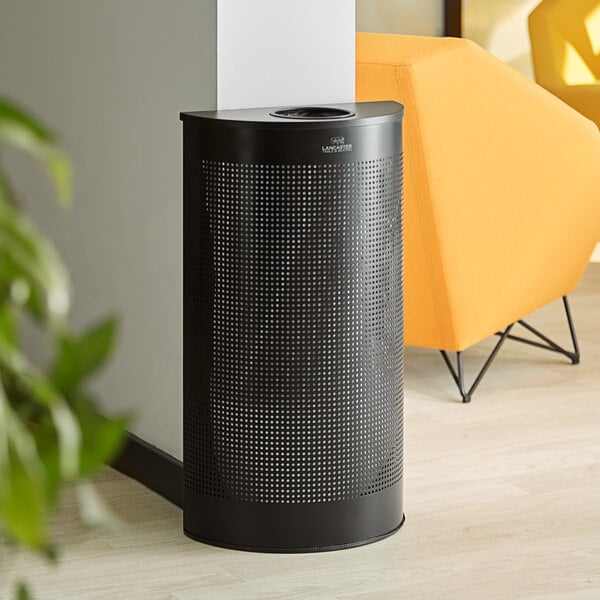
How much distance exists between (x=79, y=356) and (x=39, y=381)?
0.01 meters

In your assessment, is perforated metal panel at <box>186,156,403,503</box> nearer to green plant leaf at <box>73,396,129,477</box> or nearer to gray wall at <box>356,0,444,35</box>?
green plant leaf at <box>73,396,129,477</box>

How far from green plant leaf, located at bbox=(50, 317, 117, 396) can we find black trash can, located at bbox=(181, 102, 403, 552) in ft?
5.82

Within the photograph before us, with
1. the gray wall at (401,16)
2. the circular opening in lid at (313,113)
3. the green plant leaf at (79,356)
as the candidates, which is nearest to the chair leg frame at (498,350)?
the circular opening in lid at (313,113)

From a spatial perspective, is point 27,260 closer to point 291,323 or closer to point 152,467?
point 291,323

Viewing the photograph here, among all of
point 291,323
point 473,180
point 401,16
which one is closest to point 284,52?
point 291,323

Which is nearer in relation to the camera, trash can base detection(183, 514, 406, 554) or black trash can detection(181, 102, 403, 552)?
black trash can detection(181, 102, 403, 552)

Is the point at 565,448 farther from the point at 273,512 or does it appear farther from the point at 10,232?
the point at 10,232

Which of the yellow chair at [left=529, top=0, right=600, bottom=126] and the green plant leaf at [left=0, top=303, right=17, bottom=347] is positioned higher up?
the yellow chair at [left=529, top=0, right=600, bottom=126]

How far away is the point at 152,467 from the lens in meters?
2.52

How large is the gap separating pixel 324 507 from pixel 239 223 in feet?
1.72

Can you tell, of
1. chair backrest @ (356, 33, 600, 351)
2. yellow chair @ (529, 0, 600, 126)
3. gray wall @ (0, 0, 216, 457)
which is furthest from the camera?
yellow chair @ (529, 0, 600, 126)

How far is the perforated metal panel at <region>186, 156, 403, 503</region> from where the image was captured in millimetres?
2070

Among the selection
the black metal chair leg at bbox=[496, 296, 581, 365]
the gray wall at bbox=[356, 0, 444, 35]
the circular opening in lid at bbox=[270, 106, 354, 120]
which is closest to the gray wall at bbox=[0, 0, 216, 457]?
the circular opening in lid at bbox=[270, 106, 354, 120]

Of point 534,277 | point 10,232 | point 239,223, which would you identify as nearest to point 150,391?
point 239,223
